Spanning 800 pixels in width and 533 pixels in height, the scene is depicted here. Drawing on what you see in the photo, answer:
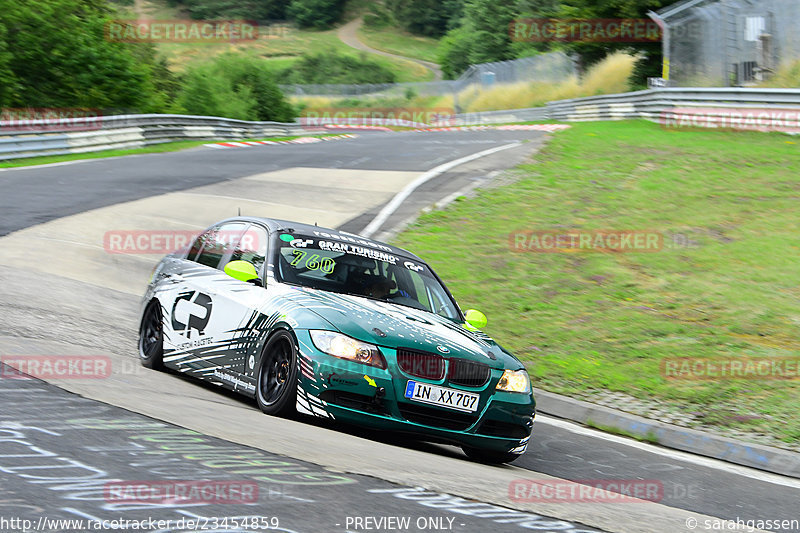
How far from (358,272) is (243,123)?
34.1m

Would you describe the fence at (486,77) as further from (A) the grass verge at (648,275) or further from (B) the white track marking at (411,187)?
(A) the grass verge at (648,275)

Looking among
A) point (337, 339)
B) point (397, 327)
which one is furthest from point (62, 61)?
point (337, 339)

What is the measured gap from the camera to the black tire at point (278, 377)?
6656mm

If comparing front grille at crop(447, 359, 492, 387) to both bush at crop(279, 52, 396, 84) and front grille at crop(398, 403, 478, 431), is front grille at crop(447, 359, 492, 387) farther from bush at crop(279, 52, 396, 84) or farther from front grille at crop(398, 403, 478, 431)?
bush at crop(279, 52, 396, 84)

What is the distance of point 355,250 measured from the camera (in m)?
8.17

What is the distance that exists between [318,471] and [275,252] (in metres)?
3.30

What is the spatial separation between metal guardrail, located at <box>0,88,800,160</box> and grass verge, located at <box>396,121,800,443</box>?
410cm

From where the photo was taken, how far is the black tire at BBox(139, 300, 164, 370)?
866 centimetres

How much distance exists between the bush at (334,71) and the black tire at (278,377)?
100815 mm

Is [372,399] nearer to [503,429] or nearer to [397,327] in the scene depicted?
[397,327]

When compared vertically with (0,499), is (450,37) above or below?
above

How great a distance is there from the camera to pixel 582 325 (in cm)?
1116

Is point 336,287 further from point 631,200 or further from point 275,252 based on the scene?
point 631,200

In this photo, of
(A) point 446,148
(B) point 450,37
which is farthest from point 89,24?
(B) point 450,37
